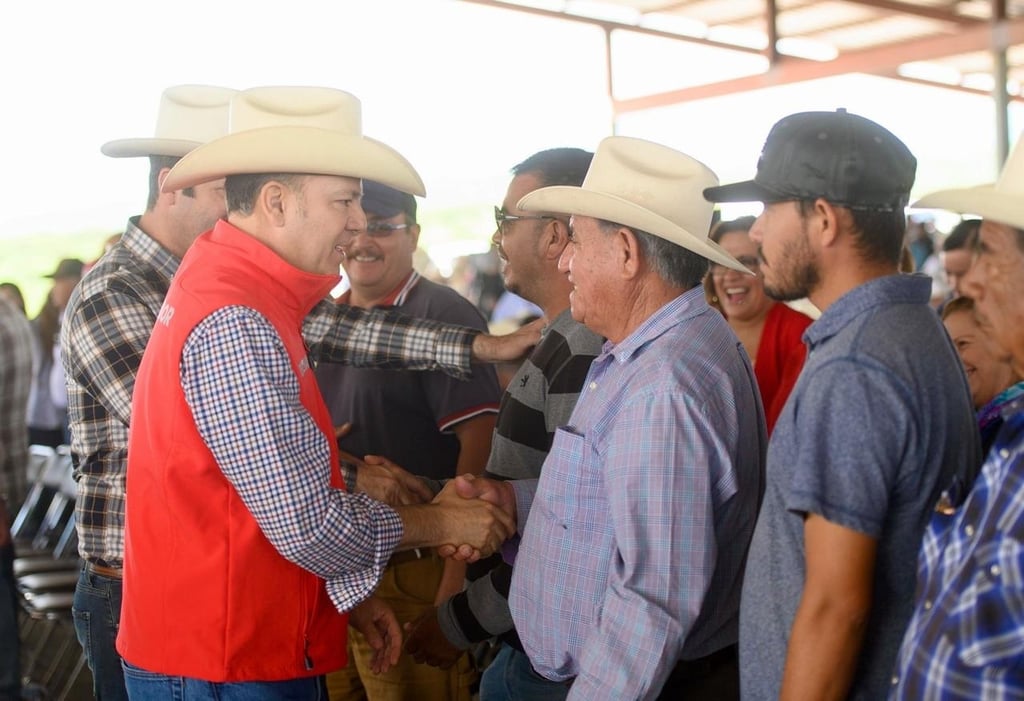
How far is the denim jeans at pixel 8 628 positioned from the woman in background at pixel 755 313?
2897 millimetres

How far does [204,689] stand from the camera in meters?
2.19

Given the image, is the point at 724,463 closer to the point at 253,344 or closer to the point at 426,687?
the point at 253,344

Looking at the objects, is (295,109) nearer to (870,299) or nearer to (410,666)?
(870,299)

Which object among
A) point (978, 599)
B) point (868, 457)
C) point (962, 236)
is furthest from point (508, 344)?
point (962, 236)

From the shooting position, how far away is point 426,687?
3.39 m

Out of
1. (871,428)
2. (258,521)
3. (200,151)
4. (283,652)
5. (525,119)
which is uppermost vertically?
(200,151)

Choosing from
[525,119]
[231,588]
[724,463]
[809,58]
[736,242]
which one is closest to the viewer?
[724,463]

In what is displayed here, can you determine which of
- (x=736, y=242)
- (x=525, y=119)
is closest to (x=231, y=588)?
(x=736, y=242)

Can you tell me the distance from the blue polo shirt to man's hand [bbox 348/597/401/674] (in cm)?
105

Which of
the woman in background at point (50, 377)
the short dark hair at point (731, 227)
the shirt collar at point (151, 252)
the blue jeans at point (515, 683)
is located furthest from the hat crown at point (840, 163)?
the woman in background at point (50, 377)

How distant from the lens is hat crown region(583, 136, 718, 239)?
2287 mm

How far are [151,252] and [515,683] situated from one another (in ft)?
4.74

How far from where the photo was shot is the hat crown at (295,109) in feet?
8.25

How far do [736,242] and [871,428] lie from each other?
2965 millimetres
